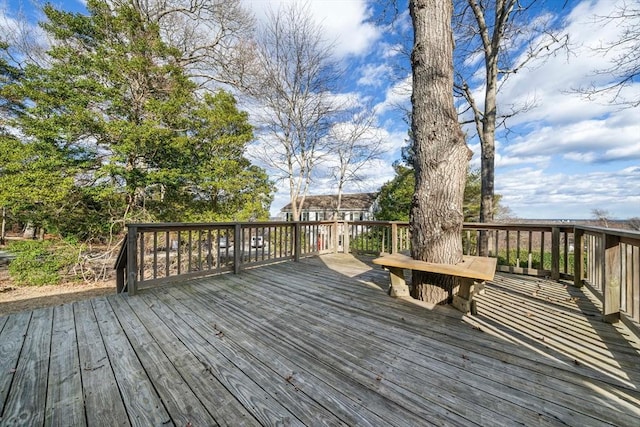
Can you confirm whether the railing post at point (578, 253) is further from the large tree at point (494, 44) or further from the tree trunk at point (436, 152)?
the tree trunk at point (436, 152)

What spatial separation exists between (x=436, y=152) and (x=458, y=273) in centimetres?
128

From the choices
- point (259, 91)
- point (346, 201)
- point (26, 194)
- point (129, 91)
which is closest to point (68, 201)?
point (26, 194)

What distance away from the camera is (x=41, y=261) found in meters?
6.35

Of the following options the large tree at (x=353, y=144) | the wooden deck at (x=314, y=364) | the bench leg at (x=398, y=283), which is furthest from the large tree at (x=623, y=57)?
the large tree at (x=353, y=144)

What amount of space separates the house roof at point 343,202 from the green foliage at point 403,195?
688 centimetres

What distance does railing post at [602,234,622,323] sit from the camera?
6.99ft

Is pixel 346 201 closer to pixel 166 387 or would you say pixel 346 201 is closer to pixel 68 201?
pixel 68 201

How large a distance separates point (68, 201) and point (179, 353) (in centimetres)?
704

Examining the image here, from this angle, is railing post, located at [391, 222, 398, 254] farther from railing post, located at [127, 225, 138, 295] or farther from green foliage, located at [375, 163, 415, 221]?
green foliage, located at [375, 163, 415, 221]

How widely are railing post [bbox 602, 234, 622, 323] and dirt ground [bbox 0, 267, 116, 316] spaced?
9.14 meters

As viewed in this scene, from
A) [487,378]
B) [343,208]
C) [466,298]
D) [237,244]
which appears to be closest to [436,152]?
[466,298]

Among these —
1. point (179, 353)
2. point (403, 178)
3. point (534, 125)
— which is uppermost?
point (534, 125)

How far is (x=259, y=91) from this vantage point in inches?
371

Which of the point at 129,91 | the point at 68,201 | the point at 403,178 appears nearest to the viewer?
the point at 68,201
